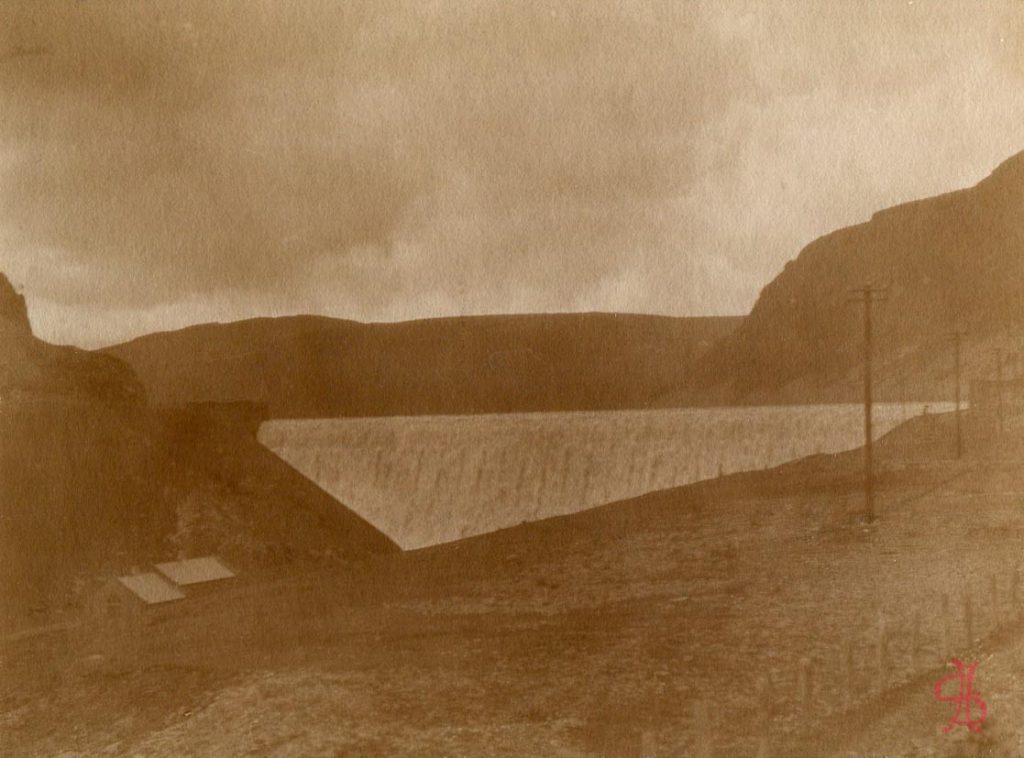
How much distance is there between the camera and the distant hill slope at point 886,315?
230ft

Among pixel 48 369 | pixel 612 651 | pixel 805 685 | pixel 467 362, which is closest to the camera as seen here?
pixel 805 685

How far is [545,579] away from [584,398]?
90.6 meters

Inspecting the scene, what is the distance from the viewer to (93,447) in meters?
42.0

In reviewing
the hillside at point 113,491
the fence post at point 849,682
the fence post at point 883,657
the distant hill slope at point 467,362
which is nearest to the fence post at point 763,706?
the fence post at point 849,682

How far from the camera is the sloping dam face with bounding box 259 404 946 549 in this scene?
178ft

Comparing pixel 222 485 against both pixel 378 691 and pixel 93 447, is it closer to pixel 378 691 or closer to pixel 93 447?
pixel 93 447

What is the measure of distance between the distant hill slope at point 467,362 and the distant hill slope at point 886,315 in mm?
9567

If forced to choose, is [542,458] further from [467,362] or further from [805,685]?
[467,362]

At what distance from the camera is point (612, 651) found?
1972 centimetres

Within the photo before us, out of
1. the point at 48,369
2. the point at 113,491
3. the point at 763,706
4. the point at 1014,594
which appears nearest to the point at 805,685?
the point at 763,706

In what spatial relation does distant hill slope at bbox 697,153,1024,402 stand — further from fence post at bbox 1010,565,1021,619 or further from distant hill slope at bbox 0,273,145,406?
distant hill slope at bbox 0,273,145,406

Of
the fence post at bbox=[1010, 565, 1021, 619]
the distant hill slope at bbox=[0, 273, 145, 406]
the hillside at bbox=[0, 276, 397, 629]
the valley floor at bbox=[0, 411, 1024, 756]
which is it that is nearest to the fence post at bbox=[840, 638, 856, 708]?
the valley floor at bbox=[0, 411, 1024, 756]

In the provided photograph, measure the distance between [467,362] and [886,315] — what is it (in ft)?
194

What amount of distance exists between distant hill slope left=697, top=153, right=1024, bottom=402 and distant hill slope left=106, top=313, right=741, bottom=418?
9.57 m
